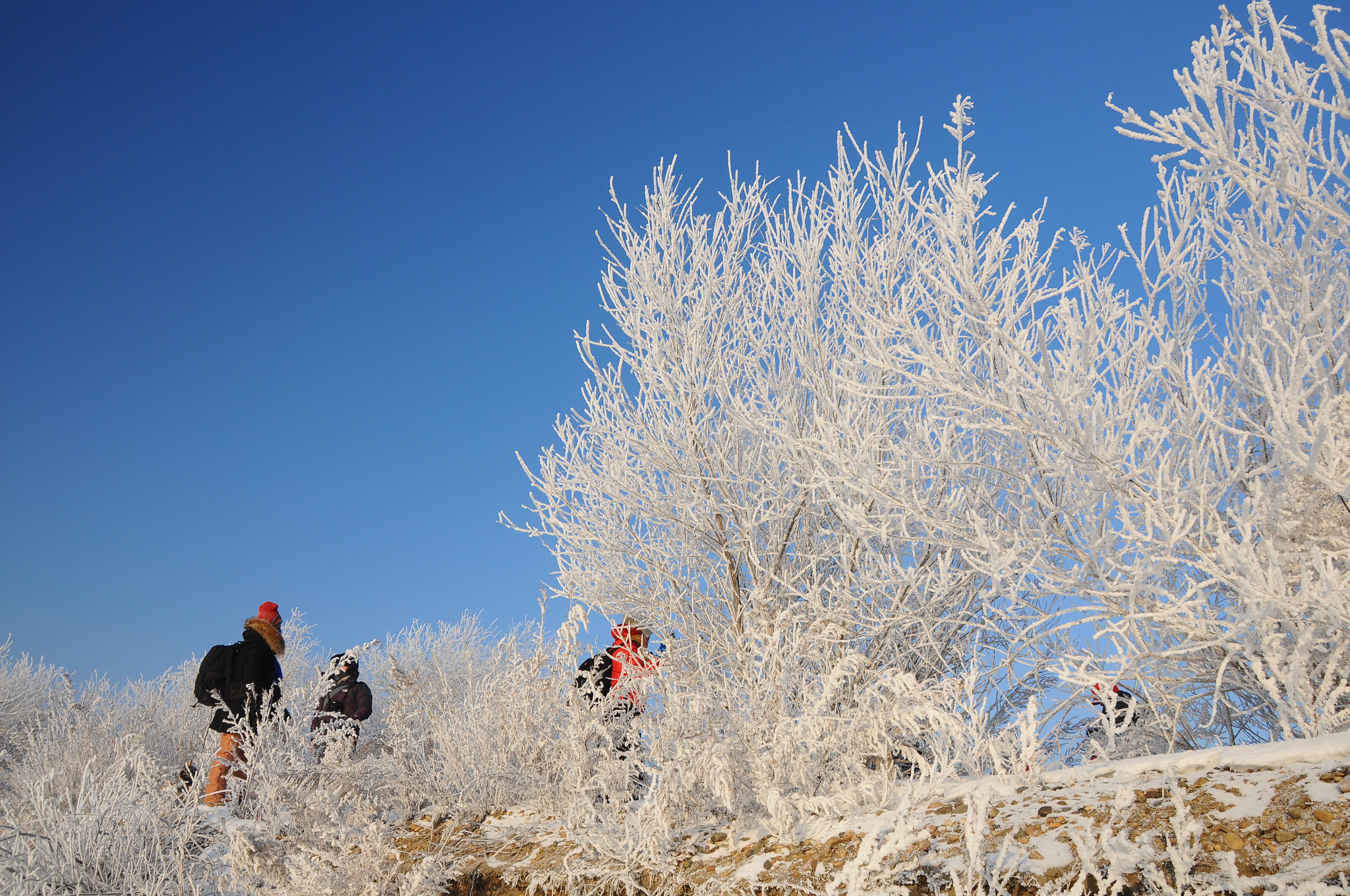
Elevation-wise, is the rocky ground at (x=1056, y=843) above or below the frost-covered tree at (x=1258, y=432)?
below

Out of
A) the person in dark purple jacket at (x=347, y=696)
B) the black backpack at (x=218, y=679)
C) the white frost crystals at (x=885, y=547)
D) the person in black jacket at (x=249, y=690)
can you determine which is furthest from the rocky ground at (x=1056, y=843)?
the person in dark purple jacket at (x=347, y=696)

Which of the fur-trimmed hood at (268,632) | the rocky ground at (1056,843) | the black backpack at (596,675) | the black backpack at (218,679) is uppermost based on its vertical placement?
the fur-trimmed hood at (268,632)

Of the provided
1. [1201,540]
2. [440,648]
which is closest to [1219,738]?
[1201,540]

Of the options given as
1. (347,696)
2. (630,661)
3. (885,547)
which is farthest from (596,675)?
(347,696)

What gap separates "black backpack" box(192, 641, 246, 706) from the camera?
641 cm

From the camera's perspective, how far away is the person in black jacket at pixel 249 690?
6.19 meters

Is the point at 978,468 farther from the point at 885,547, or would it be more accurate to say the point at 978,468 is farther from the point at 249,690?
the point at 249,690

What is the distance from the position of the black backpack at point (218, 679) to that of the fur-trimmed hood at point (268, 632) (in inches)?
6.2

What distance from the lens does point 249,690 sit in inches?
248

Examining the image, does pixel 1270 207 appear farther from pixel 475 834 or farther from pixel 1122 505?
pixel 475 834

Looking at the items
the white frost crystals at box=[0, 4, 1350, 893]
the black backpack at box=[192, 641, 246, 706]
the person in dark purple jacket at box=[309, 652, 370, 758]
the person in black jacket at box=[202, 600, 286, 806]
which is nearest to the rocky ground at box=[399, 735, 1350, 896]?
the white frost crystals at box=[0, 4, 1350, 893]

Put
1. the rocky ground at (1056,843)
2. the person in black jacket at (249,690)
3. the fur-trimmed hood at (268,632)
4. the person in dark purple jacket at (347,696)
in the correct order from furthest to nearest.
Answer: the person in dark purple jacket at (347,696) → the fur-trimmed hood at (268,632) → the person in black jacket at (249,690) → the rocky ground at (1056,843)

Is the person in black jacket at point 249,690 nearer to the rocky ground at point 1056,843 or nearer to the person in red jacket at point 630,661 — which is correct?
the person in red jacket at point 630,661

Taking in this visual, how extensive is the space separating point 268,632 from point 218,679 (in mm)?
517
